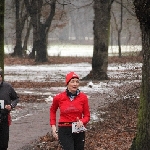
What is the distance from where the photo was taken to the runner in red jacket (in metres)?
6.84

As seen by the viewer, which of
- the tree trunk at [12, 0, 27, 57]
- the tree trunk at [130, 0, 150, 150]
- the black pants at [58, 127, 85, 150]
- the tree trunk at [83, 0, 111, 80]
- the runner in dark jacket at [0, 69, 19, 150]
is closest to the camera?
the black pants at [58, 127, 85, 150]

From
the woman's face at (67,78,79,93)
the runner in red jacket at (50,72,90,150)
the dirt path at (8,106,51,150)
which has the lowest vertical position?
the dirt path at (8,106,51,150)

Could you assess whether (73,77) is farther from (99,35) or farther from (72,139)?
(99,35)

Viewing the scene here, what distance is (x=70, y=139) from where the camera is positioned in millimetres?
6984

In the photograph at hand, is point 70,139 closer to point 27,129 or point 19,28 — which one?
point 27,129

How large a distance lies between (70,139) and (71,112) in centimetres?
39

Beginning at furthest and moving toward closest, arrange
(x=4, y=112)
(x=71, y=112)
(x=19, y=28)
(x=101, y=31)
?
(x=19, y=28) < (x=101, y=31) < (x=4, y=112) < (x=71, y=112)

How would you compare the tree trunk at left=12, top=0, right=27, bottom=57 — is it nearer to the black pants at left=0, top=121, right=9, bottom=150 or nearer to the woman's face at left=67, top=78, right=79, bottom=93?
the black pants at left=0, top=121, right=9, bottom=150

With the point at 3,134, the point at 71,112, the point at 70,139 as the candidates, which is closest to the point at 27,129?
the point at 3,134

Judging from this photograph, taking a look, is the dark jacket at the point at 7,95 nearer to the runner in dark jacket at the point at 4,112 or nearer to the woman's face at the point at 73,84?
the runner in dark jacket at the point at 4,112

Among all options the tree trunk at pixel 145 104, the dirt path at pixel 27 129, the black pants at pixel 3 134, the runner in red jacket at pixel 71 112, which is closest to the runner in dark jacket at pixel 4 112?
the black pants at pixel 3 134

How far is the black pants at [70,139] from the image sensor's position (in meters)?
6.96

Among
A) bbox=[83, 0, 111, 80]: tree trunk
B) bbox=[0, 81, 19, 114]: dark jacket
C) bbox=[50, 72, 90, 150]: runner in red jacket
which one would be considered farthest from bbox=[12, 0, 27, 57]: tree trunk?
bbox=[50, 72, 90, 150]: runner in red jacket

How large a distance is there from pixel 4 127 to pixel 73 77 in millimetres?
1786
